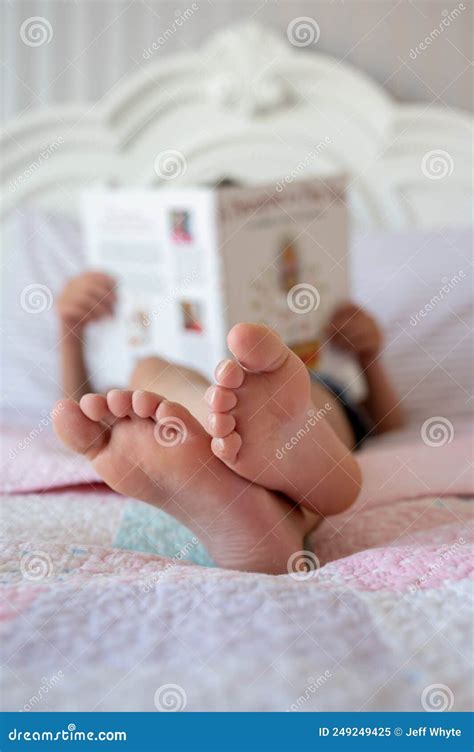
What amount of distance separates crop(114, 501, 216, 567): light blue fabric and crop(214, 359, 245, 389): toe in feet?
0.52

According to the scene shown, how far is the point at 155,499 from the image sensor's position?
75 centimetres

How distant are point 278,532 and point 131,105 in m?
1.23

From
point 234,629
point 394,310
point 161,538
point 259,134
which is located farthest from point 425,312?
point 234,629

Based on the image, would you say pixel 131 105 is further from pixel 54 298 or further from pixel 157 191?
pixel 157 191

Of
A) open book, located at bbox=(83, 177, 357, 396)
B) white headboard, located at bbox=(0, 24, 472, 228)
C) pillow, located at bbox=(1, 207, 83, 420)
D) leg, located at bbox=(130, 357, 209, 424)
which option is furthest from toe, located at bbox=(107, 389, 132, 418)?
white headboard, located at bbox=(0, 24, 472, 228)

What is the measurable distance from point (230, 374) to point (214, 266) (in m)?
0.43

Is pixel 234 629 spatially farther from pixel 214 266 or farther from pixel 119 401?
pixel 214 266

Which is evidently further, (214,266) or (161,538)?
(214,266)

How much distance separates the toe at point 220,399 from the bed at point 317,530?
0.12m

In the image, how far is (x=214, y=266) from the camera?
110cm

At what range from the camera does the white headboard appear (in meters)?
1.71

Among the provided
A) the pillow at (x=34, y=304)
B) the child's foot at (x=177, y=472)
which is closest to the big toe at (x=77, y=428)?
the child's foot at (x=177, y=472)

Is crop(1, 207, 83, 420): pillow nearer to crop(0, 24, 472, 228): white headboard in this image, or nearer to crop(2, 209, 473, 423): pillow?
crop(2, 209, 473, 423): pillow
